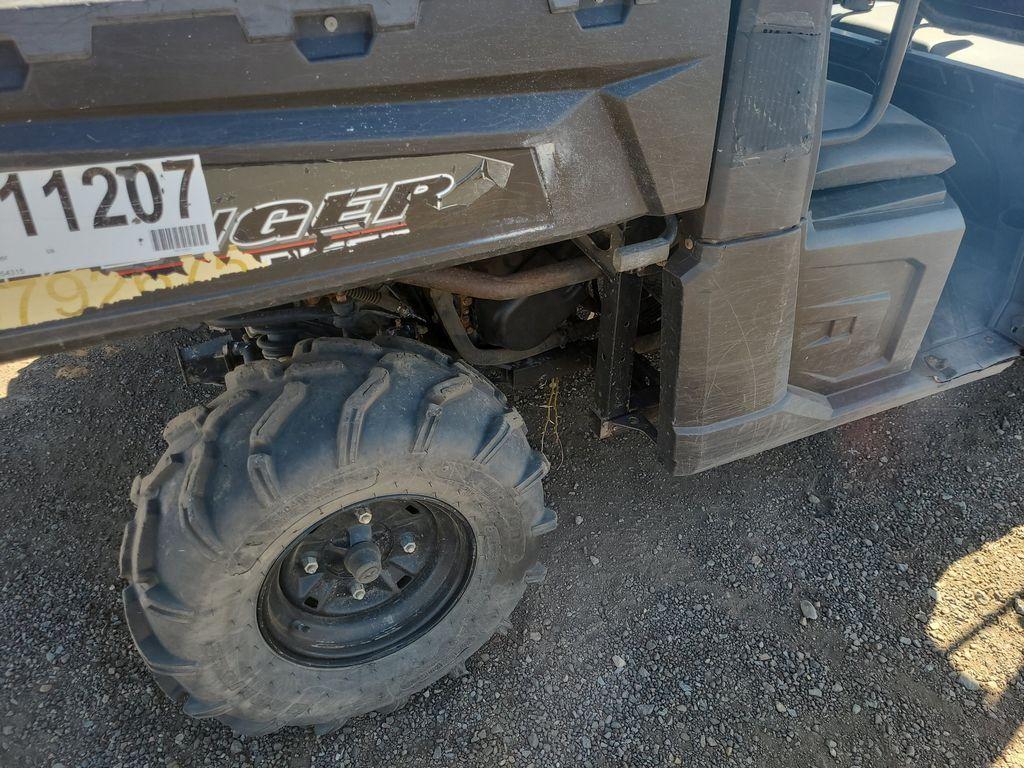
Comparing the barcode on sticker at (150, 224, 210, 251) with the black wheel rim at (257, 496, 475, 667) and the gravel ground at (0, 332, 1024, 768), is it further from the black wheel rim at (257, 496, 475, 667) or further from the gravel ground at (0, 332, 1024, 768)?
the gravel ground at (0, 332, 1024, 768)

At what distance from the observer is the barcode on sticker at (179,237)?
4.05 feet

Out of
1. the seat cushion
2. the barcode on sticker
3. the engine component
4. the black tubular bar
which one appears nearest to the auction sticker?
the barcode on sticker

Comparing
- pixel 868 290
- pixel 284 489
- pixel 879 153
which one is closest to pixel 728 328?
pixel 868 290

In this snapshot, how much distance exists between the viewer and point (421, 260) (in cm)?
147

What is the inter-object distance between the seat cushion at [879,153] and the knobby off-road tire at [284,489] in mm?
1188

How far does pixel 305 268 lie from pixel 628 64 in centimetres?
73

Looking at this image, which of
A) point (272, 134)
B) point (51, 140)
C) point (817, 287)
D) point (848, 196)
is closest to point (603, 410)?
point (817, 287)

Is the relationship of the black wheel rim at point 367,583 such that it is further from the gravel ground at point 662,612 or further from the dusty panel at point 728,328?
the dusty panel at point 728,328

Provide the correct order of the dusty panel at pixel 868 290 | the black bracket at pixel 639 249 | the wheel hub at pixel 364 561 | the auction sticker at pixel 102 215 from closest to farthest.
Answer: the auction sticker at pixel 102 215 < the black bracket at pixel 639 249 < the wheel hub at pixel 364 561 < the dusty panel at pixel 868 290

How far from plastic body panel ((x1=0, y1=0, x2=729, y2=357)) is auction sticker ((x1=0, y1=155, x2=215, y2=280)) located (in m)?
0.02

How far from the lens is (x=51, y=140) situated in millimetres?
1116

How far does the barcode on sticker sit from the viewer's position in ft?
4.05

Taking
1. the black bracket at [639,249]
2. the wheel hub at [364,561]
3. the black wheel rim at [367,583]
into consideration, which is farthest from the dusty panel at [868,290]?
the wheel hub at [364,561]

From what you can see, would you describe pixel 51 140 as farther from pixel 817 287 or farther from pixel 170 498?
pixel 817 287
